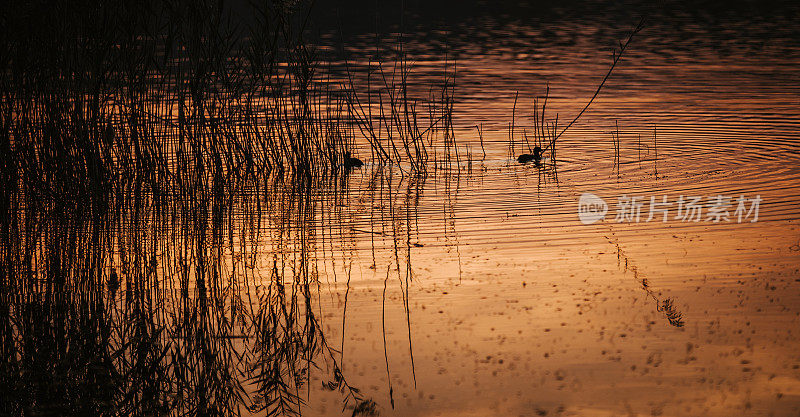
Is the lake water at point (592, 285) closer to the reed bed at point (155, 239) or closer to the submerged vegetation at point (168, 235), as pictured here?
the submerged vegetation at point (168, 235)

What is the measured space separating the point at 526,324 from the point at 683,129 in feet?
22.5

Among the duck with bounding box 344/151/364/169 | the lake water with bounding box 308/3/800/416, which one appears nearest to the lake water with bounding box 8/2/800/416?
the lake water with bounding box 308/3/800/416

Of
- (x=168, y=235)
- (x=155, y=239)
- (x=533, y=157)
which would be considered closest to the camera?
(x=155, y=239)

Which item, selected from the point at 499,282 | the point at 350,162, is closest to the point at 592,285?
the point at 499,282

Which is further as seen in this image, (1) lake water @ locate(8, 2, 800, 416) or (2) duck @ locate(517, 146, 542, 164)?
(2) duck @ locate(517, 146, 542, 164)

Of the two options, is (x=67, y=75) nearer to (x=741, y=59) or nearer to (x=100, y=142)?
(x=100, y=142)

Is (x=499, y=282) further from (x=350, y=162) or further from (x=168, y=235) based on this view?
(x=350, y=162)

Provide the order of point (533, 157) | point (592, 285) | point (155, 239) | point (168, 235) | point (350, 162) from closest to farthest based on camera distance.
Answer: point (592, 285) < point (155, 239) < point (168, 235) < point (350, 162) < point (533, 157)

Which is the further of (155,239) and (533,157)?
(533,157)

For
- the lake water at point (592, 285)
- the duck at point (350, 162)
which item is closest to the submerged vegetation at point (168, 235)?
the duck at point (350, 162)

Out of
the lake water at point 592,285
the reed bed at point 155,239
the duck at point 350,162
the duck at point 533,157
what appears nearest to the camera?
the lake water at point 592,285

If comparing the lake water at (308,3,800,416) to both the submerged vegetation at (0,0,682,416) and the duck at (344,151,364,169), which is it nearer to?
the submerged vegetation at (0,0,682,416)

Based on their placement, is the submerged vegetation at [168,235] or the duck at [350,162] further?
the duck at [350,162]

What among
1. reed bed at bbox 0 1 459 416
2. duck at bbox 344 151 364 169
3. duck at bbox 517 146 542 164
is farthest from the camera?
duck at bbox 517 146 542 164
